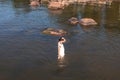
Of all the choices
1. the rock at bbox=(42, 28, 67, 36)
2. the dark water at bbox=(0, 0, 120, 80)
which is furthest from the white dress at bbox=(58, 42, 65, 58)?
the rock at bbox=(42, 28, 67, 36)

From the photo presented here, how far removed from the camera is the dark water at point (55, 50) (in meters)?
29.6

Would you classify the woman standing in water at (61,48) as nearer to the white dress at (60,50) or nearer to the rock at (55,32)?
the white dress at (60,50)

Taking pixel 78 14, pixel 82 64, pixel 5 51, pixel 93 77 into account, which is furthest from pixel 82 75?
pixel 78 14

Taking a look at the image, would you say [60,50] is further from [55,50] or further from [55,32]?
[55,32]

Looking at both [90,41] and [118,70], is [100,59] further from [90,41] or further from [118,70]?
[90,41]

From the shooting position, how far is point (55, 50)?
3719cm

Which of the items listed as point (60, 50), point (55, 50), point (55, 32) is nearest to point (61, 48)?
point (60, 50)

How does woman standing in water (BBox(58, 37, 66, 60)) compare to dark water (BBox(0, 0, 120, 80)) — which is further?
woman standing in water (BBox(58, 37, 66, 60))

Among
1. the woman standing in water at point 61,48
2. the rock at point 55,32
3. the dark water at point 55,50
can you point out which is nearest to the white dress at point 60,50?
the woman standing in water at point 61,48

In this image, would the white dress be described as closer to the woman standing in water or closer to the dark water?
the woman standing in water

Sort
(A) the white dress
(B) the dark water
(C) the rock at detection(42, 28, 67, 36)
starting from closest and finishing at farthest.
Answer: (B) the dark water < (A) the white dress < (C) the rock at detection(42, 28, 67, 36)

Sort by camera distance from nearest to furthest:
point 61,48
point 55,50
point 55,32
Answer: point 61,48, point 55,50, point 55,32

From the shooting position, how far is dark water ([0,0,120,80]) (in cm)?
2962

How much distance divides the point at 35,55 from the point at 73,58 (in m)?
4.67
